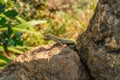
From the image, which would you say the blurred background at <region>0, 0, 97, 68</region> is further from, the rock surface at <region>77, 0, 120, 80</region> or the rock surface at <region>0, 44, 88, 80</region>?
the rock surface at <region>77, 0, 120, 80</region>

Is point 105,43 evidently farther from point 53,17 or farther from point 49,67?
point 53,17

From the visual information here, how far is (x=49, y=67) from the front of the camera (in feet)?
7.64

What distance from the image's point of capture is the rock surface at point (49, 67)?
2.32m

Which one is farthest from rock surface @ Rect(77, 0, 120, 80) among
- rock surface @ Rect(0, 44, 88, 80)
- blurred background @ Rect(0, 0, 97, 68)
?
blurred background @ Rect(0, 0, 97, 68)

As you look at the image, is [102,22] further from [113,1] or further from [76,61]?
[76,61]

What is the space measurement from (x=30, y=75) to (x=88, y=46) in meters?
0.47

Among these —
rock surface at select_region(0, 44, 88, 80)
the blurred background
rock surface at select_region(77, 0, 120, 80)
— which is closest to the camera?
rock surface at select_region(77, 0, 120, 80)

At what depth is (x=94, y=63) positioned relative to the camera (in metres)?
2.17

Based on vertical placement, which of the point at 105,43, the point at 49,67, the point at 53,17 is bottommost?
the point at 53,17

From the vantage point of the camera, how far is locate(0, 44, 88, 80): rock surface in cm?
232

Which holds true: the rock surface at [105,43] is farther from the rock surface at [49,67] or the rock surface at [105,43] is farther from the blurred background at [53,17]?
the blurred background at [53,17]

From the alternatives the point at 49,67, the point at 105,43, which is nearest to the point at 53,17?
the point at 49,67

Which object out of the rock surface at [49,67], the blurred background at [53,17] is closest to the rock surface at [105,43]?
the rock surface at [49,67]

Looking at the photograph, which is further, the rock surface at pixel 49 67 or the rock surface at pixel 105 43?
the rock surface at pixel 49 67
